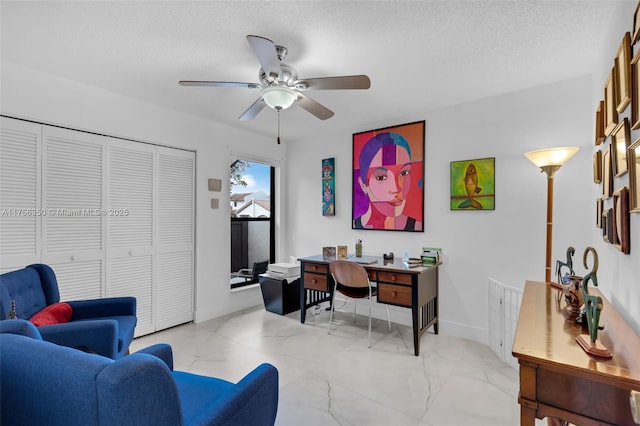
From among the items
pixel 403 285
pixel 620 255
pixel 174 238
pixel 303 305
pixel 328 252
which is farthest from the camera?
pixel 328 252

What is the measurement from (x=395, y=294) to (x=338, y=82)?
75.6 inches

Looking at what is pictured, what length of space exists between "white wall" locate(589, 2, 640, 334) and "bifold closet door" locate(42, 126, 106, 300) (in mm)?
3645

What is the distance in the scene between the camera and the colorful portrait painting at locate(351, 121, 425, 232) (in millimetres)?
3418

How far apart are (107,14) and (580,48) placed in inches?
117

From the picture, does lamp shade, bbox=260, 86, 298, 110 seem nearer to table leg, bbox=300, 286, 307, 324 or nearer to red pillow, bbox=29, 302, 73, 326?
red pillow, bbox=29, 302, 73, 326

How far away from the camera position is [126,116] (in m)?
3.00

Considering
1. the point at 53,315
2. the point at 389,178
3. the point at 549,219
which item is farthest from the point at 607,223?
the point at 53,315

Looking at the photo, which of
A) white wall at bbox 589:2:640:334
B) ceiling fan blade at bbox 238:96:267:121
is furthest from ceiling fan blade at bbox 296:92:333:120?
white wall at bbox 589:2:640:334

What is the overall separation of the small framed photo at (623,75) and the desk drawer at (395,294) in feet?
6.29

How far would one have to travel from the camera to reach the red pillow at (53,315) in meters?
1.95

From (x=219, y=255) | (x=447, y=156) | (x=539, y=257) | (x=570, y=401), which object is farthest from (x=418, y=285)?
(x=219, y=255)

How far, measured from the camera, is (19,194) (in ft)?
7.90

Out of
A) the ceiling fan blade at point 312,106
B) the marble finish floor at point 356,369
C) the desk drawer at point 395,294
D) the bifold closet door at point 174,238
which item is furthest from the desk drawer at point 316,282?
the ceiling fan blade at point 312,106

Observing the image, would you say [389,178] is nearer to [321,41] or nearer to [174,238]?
[321,41]
